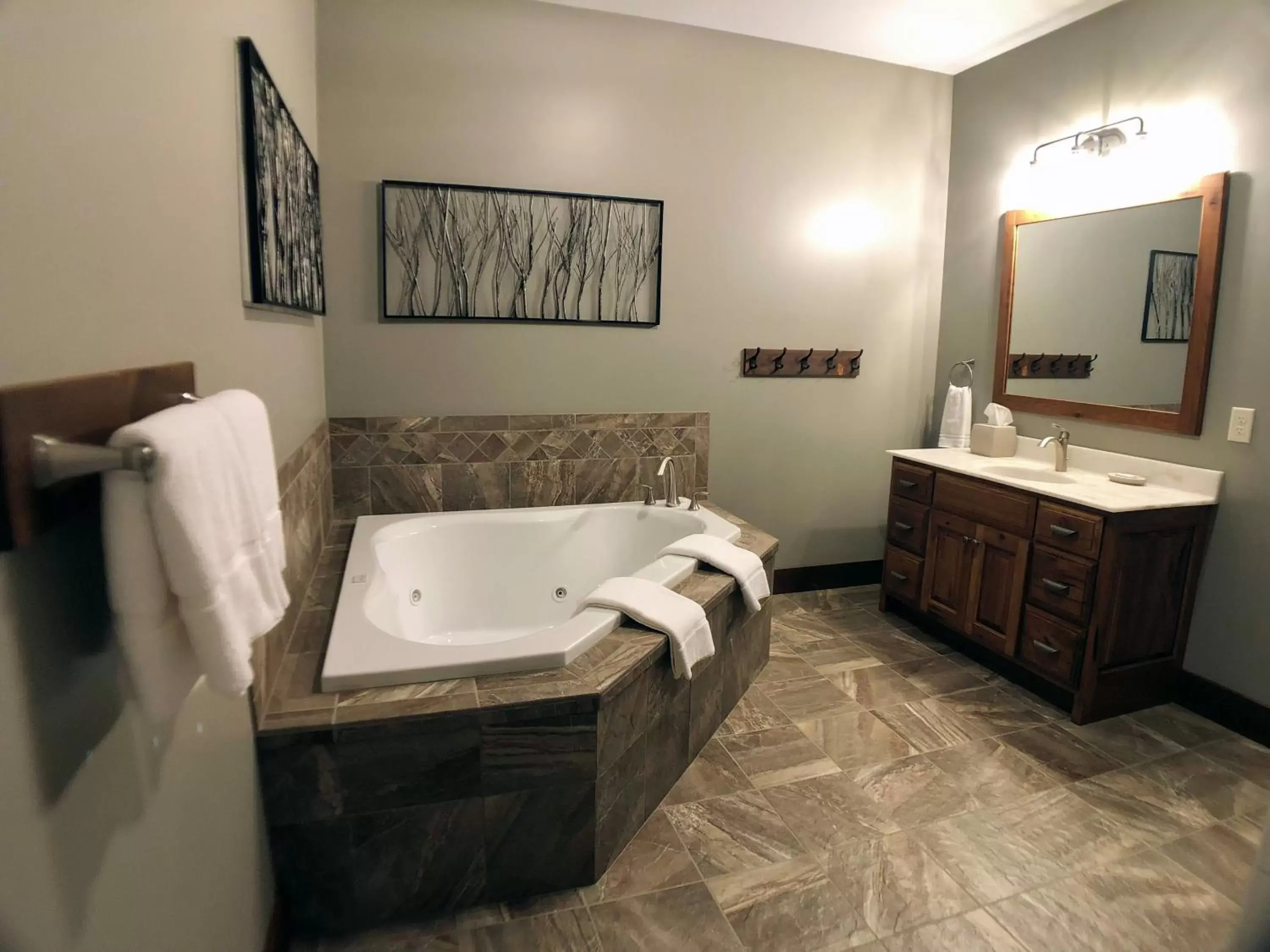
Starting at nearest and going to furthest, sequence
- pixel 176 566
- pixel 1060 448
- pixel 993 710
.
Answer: pixel 176 566
pixel 993 710
pixel 1060 448

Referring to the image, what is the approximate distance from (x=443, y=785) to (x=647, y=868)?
60 cm

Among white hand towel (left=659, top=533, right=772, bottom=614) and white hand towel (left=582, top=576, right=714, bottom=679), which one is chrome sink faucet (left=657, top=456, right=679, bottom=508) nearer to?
white hand towel (left=659, top=533, right=772, bottom=614)

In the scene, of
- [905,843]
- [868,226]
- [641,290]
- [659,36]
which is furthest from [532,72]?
[905,843]

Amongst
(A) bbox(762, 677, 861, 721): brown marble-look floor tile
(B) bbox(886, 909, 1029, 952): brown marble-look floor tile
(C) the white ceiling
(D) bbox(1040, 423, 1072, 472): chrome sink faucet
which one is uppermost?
(C) the white ceiling

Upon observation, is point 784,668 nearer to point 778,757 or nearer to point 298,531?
point 778,757

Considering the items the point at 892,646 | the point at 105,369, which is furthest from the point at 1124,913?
the point at 105,369

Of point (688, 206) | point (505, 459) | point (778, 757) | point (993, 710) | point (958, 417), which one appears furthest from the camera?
point (958, 417)

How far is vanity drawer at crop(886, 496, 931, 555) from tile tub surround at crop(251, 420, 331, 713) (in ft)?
8.18

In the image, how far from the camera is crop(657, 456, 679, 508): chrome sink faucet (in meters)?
3.25

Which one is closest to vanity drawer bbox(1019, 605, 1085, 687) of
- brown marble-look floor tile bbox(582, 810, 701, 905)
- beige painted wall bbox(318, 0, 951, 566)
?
beige painted wall bbox(318, 0, 951, 566)

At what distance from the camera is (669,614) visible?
2.02 meters

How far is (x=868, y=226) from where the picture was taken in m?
3.64

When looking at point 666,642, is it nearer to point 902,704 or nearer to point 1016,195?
point 902,704

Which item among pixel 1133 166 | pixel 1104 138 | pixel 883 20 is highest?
pixel 883 20
